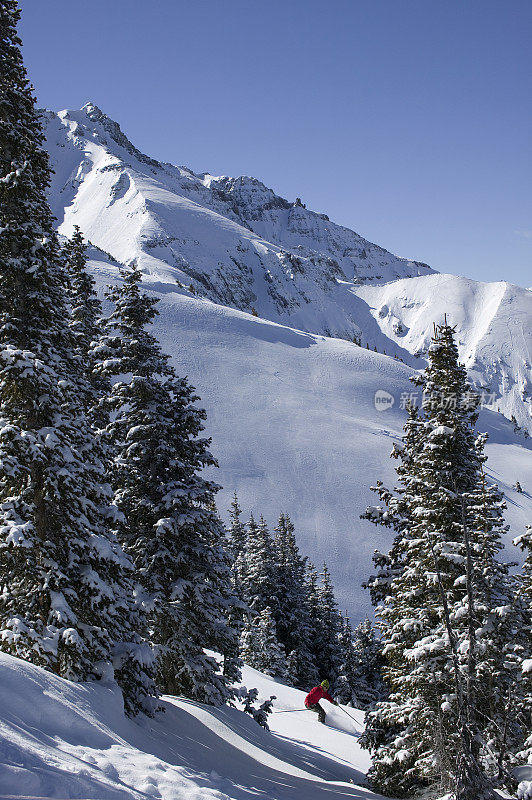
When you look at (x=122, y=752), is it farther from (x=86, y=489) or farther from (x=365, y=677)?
(x=365, y=677)

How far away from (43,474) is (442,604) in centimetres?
844

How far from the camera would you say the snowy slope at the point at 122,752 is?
5.42 metres

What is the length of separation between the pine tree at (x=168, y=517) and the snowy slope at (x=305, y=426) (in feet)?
121

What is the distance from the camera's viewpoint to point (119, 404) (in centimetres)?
1479

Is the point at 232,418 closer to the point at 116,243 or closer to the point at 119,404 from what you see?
the point at 119,404

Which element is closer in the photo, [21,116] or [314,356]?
[21,116]

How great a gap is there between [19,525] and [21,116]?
7.79 metres

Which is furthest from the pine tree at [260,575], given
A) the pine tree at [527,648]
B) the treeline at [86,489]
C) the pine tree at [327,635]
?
the pine tree at [527,648]

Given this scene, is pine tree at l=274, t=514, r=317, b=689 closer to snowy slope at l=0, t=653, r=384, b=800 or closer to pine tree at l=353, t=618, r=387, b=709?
pine tree at l=353, t=618, r=387, b=709

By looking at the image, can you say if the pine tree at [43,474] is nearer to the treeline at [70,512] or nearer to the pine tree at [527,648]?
the treeline at [70,512]

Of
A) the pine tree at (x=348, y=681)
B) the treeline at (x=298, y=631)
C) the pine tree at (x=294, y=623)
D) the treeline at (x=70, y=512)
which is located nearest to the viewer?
the treeline at (x=70, y=512)

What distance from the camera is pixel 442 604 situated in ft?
37.9

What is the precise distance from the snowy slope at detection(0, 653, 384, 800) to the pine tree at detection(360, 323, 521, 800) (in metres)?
2.02

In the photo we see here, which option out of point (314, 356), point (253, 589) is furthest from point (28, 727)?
point (314, 356)
